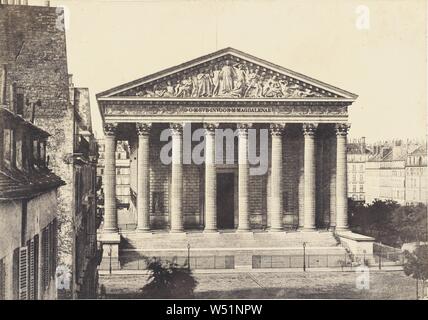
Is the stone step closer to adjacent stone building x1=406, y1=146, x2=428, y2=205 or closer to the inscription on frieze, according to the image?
the inscription on frieze

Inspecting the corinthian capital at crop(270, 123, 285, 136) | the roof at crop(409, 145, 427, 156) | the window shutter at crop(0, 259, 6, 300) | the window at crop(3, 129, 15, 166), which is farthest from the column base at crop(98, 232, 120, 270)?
the roof at crop(409, 145, 427, 156)

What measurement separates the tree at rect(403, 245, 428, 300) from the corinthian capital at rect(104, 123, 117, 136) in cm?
1705

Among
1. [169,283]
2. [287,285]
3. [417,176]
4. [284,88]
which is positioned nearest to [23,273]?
[169,283]

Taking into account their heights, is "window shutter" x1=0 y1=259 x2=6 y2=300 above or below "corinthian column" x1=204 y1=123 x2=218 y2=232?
below

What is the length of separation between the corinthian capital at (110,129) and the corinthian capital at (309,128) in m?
10.8

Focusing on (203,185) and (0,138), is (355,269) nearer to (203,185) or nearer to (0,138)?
(203,185)

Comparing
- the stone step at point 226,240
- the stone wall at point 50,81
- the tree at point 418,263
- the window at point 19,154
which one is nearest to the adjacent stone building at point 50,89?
the stone wall at point 50,81

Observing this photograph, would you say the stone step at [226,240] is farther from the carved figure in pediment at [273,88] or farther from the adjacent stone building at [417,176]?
the carved figure in pediment at [273,88]

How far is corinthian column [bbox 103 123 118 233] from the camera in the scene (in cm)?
3516

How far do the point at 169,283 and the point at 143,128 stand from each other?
11.9 meters

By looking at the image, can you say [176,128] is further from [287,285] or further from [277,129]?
[287,285]

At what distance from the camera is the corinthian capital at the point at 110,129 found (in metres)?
35.5

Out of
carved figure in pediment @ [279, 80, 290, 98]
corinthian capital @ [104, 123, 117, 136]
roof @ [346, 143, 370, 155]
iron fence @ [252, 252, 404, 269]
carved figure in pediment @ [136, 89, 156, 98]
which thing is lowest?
iron fence @ [252, 252, 404, 269]
